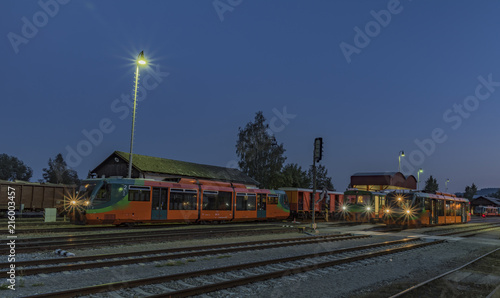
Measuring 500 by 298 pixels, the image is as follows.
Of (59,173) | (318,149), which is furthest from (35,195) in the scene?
(59,173)

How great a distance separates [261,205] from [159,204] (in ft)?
30.7

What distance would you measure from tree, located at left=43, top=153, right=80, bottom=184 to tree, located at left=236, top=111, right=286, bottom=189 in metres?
44.1

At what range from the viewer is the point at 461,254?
14.7 meters

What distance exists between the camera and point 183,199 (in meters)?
22.8

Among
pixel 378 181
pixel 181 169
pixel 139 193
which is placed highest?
pixel 181 169

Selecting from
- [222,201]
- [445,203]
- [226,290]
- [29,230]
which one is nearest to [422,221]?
[445,203]

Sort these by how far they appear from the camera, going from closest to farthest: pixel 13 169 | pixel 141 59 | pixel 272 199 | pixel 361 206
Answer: pixel 141 59 → pixel 272 199 → pixel 361 206 → pixel 13 169

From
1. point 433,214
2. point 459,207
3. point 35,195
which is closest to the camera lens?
point 433,214

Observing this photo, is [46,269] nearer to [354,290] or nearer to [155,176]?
[354,290]

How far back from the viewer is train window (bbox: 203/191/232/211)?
79.5 ft

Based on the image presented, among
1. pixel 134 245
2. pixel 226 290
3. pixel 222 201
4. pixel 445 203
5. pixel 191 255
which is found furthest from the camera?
pixel 445 203

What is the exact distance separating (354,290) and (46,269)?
7304 mm

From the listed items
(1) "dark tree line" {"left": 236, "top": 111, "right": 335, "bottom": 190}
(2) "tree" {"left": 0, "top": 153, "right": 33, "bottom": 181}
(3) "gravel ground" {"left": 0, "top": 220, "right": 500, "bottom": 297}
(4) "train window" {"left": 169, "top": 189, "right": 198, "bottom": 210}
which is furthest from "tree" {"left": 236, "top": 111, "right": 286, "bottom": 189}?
(2) "tree" {"left": 0, "top": 153, "right": 33, "bottom": 181}

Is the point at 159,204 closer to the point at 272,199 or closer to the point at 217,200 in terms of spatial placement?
the point at 217,200
